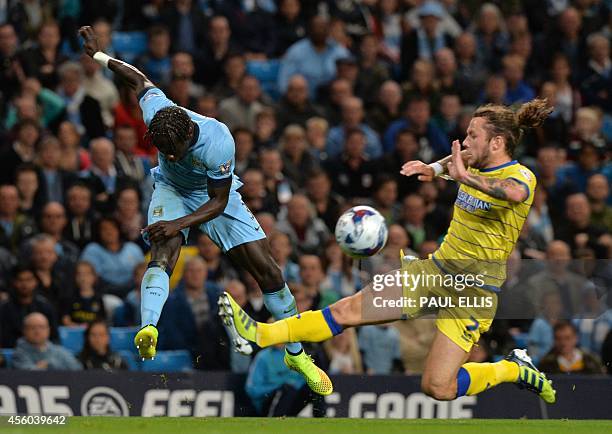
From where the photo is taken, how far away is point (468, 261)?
982cm

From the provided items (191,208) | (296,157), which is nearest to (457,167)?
(191,208)

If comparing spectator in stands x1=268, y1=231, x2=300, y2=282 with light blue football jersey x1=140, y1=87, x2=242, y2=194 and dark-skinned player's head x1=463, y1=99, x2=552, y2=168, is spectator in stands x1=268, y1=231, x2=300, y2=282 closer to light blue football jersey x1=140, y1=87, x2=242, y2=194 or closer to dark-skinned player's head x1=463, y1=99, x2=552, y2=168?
light blue football jersey x1=140, y1=87, x2=242, y2=194

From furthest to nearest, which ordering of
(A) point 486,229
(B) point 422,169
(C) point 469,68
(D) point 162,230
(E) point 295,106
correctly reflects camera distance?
(C) point 469,68 < (E) point 295,106 < (D) point 162,230 < (B) point 422,169 < (A) point 486,229

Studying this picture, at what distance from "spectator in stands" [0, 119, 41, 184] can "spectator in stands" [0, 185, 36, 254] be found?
0.59 meters

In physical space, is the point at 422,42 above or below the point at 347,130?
above

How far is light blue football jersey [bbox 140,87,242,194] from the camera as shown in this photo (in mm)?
10102

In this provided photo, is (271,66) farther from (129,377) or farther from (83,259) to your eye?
(129,377)

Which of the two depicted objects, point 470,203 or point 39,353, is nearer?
point 470,203

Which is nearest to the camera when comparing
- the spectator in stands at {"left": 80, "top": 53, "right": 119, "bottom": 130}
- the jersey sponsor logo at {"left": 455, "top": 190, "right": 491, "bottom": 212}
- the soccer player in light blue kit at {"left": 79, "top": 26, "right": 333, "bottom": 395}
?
the jersey sponsor logo at {"left": 455, "top": 190, "right": 491, "bottom": 212}

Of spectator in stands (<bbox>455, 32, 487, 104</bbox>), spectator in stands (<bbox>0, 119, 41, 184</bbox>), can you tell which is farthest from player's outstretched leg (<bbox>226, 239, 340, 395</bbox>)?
spectator in stands (<bbox>455, 32, 487, 104</bbox>)

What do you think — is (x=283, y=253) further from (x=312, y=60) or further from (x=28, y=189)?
(x=312, y=60)

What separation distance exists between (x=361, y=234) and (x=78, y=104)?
6.14 m

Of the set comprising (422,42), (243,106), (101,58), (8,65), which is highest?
(422,42)

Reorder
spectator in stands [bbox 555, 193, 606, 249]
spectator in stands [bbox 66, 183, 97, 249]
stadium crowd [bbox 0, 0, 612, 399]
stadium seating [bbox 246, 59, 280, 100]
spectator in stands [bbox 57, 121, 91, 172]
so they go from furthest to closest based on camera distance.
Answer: stadium seating [bbox 246, 59, 280, 100], spectator in stands [bbox 555, 193, 606, 249], spectator in stands [bbox 57, 121, 91, 172], spectator in stands [bbox 66, 183, 97, 249], stadium crowd [bbox 0, 0, 612, 399]
